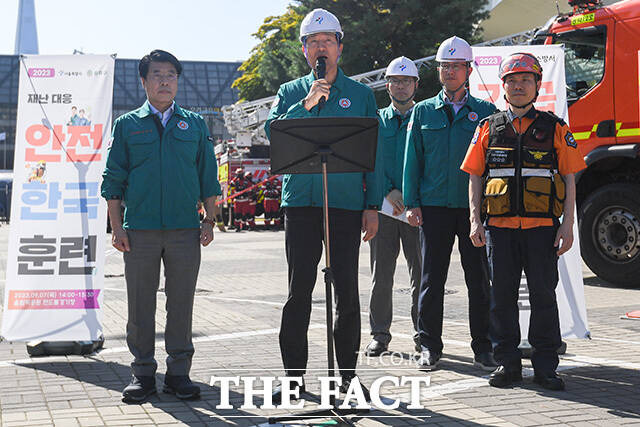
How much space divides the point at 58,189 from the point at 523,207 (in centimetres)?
358

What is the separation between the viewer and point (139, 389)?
186 inches

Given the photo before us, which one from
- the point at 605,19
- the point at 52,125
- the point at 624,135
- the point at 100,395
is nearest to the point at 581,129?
the point at 624,135

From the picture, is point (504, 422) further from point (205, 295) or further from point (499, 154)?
point (205, 295)

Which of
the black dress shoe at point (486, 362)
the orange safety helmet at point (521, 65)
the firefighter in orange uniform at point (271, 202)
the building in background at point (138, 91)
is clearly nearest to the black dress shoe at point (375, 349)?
the black dress shoe at point (486, 362)

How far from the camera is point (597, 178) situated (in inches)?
414

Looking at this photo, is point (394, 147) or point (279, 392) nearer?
point (279, 392)

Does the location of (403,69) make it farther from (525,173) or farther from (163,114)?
(163,114)

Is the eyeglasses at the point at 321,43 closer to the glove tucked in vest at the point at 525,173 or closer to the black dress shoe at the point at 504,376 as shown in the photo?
the glove tucked in vest at the point at 525,173

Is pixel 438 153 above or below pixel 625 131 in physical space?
below

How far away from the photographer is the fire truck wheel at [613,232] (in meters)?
9.78

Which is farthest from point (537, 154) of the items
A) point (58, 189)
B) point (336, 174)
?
point (58, 189)

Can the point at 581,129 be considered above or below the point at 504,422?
above

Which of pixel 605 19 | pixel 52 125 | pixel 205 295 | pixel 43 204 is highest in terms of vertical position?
pixel 605 19

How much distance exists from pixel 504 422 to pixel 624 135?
665cm
